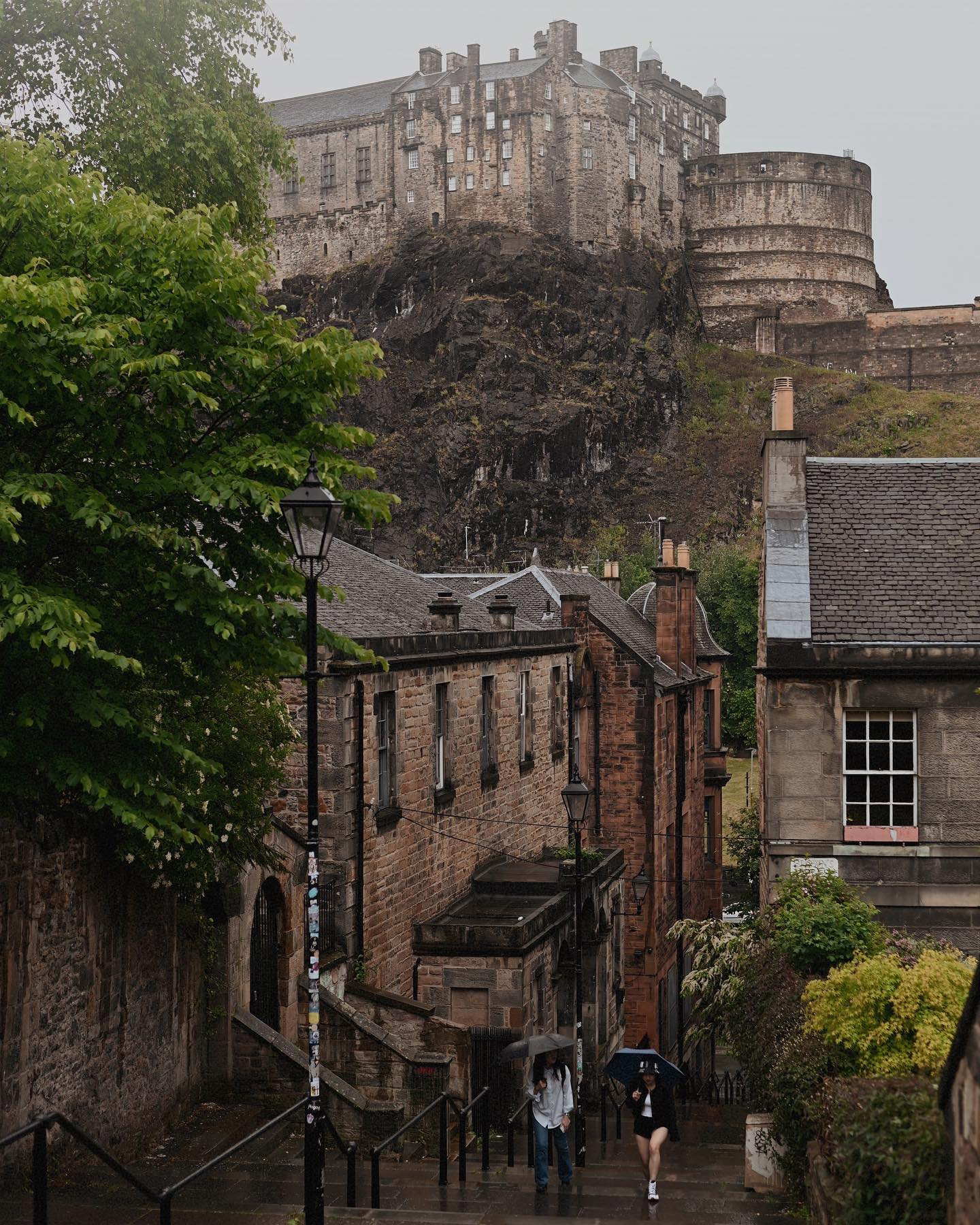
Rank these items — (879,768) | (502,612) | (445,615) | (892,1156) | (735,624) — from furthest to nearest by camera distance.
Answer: (735,624), (502,612), (445,615), (879,768), (892,1156)

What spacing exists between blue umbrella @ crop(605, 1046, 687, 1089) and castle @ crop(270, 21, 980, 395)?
86.2 metres

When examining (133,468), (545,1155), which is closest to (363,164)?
(133,468)

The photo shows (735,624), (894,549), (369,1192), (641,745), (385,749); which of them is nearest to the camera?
(369,1192)

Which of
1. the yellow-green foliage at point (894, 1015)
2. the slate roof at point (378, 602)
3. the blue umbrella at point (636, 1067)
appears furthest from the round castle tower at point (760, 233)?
the yellow-green foliage at point (894, 1015)

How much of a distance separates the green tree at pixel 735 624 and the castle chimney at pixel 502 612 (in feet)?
148

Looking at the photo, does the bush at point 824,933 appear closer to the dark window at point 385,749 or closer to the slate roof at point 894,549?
the slate roof at point 894,549

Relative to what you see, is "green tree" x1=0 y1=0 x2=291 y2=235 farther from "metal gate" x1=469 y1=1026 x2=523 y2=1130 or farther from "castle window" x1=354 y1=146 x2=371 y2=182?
"castle window" x1=354 y1=146 x2=371 y2=182

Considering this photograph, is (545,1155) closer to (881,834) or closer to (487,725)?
(881,834)

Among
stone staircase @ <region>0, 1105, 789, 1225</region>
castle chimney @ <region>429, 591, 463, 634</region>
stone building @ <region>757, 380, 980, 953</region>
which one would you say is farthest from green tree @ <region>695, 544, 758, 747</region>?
stone staircase @ <region>0, 1105, 789, 1225</region>

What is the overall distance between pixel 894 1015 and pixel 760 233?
101 meters

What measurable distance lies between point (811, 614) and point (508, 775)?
10184 millimetres

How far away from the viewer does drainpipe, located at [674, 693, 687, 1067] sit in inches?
1442

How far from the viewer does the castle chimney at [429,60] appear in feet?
329

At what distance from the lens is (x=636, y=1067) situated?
15.2 m
